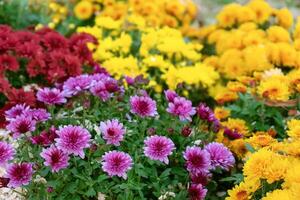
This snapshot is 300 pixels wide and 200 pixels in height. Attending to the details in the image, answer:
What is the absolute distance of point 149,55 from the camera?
16.5ft

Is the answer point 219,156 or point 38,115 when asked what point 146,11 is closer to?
point 38,115

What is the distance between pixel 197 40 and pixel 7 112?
9.57 feet

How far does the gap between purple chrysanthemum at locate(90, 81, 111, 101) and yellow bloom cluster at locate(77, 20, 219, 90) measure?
1.11 metres

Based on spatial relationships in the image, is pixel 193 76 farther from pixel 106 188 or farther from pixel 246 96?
pixel 106 188

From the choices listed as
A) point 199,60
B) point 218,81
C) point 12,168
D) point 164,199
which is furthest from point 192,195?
point 199,60

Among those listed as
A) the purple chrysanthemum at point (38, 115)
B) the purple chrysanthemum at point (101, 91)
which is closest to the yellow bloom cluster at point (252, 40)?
the purple chrysanthemum at point (101, 91)

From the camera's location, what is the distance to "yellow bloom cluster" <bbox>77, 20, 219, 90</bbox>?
4738 millimetres

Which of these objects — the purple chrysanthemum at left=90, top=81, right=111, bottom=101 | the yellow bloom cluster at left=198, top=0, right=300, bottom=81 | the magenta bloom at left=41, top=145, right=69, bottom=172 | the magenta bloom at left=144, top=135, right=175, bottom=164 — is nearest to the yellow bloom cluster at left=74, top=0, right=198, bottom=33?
the yellow bloom cluster at left=198, top=0, right=300, bottom=81

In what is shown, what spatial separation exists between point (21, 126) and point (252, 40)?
245cm

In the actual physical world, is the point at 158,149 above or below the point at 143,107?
below

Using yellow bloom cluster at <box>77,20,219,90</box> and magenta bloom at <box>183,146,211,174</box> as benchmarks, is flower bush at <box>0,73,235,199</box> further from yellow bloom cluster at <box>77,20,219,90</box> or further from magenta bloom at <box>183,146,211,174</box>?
yellow bloom cluster at <box>77,20,219,90</box>

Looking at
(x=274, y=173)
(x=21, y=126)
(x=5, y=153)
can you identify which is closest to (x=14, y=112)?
(x=21, y=126)

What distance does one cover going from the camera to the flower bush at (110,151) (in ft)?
9.59

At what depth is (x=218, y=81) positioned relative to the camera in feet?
16.8
